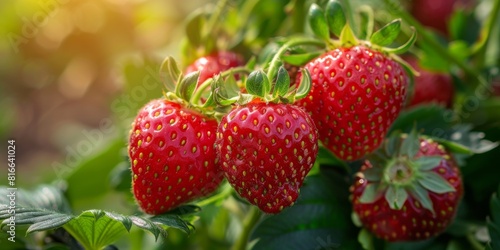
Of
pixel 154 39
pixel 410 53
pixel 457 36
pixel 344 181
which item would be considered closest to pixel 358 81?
pixel 344 181

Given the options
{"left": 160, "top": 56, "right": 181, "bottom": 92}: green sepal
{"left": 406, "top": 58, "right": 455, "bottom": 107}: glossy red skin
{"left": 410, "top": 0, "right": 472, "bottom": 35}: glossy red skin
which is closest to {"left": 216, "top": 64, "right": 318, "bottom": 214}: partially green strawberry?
{"left": 160, "top": 56, "right": 181, "bottom": 92}: green sepal

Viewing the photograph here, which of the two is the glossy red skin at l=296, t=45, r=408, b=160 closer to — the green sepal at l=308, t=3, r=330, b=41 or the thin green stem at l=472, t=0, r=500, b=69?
the green sepal at l=308, t=3, r=330, b=41

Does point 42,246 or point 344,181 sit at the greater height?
point 42,246

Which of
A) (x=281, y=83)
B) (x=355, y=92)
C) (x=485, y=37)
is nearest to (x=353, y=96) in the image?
(x=355, y=92)

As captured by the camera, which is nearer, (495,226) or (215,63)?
(495,226)

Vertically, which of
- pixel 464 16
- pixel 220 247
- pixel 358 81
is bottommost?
pixel 220 247

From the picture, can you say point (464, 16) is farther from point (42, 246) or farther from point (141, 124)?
point (42, 246)

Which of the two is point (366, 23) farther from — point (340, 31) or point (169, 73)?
point (169, 73)
